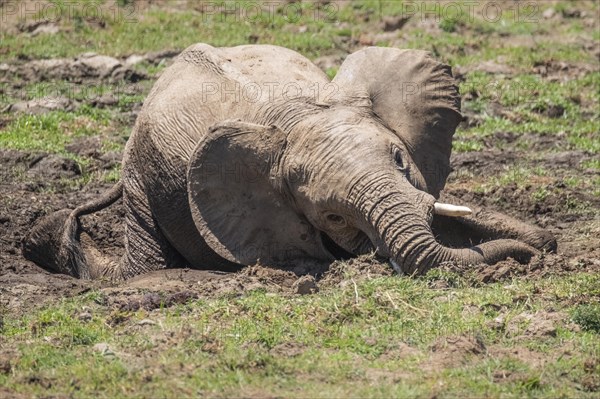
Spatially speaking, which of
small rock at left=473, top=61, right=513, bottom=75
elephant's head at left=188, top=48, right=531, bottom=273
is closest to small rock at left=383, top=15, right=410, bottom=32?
small rock at left=473, top=61, right=513, bottom=75

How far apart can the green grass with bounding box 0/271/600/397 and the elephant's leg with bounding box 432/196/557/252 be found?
1.13 metres

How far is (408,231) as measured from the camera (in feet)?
31.1

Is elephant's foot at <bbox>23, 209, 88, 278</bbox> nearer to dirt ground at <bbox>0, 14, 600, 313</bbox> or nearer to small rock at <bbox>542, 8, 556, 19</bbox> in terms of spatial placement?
dirt ground at <bbox>0, 14, 600, 313</bbox>

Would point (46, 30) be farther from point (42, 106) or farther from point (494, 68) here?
point (494, 68)

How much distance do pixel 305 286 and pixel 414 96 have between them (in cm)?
193

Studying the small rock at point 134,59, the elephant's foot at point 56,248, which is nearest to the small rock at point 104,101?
the small rock at point 134,59

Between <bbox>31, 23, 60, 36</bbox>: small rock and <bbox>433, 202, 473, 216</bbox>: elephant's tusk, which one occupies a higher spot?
<bbox>433, 202, 473, 216</bbox>: elephant's tusk

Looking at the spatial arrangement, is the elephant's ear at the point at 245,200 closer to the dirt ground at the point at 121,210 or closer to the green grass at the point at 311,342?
the dirt ground at the point at 121,210

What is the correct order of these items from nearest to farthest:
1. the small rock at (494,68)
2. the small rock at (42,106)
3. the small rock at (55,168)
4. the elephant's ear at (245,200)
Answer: the elephant's ear at (245,200) < the small rock at (55,168) < the small rock at (42,106) < the small rock at (494,68)

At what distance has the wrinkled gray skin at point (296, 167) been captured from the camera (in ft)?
32.1

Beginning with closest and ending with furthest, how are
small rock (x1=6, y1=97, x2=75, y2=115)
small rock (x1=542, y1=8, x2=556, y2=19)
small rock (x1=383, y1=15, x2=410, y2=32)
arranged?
small rock (x1=6, y1=97, x2=75, y2=115) → small rock (x1=383, y1=15, x2=410, y2=32) → small rock (x1=542, y1=8, x2=556, y2=19)

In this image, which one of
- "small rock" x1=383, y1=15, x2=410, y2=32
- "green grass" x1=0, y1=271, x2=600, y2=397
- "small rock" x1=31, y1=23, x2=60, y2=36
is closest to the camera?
"green grass" x1=0, y1=271, x2=600, y2=397

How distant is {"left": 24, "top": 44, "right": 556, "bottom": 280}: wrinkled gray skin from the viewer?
9.77 m

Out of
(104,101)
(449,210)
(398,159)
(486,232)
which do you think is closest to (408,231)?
(449,210)
